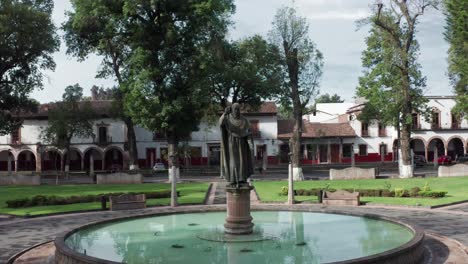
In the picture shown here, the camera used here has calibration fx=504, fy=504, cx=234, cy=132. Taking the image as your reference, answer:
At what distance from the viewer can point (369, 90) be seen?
4138 centimetres

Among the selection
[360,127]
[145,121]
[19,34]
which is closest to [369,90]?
[145,121]

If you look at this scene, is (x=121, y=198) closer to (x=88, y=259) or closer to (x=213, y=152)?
(x=88, y=259)

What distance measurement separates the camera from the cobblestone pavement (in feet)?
50.1

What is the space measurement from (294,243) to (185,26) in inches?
1147

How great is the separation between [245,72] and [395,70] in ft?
39.7

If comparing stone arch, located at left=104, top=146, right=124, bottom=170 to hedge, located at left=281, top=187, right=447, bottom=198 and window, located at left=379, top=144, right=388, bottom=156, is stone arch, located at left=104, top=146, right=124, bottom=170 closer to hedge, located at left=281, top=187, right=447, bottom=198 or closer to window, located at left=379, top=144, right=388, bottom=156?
window, located at left=379, top=144, right=388, bottom=156

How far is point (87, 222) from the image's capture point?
1977 centimetres

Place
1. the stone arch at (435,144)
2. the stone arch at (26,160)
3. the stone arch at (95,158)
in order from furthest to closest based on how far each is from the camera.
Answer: the stone arch at (435,144), the stone arch at (95,158), the stone arch at (26,160)

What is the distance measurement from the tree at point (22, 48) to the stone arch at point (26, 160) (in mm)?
17845

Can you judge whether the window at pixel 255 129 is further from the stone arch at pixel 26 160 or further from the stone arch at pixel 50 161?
the stone arch at pixel 26 160

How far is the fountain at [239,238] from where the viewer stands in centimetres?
1149

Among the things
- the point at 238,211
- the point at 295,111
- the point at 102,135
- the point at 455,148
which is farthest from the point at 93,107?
the point at 238,211

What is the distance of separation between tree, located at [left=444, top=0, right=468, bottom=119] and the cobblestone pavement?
20.8m

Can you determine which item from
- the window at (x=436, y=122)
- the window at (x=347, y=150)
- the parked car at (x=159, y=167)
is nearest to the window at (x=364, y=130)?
the window at (x=347, y=150)
